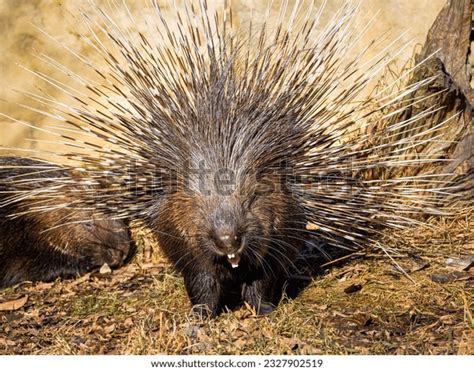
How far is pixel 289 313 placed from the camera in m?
3.34

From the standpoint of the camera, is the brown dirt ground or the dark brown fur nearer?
the dark brown fur

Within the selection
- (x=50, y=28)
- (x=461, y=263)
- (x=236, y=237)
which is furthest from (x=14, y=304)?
(x=461, y=263)

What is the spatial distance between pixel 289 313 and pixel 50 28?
9.15 feet

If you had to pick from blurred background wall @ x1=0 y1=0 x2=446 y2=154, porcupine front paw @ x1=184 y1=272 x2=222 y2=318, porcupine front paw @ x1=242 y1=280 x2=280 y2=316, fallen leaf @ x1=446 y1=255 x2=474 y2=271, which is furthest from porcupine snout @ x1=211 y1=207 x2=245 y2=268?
blurred background wall @ x1=0 y1=0 x2=446 y2=154

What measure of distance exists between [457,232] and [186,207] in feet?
6.14

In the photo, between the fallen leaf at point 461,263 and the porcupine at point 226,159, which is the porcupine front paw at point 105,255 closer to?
the porcupine at point 226,159

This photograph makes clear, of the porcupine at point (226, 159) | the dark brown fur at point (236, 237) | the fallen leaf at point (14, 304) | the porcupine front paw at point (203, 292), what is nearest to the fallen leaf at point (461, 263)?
the porcupine at point (226, 159)

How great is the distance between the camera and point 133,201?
10.9ft

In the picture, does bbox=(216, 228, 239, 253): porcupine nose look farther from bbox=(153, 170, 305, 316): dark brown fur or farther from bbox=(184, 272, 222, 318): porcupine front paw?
bbox=(184, 272, 222, 318): porcupine front paw

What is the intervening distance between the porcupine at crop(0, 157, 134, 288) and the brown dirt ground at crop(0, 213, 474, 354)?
96 millimetres

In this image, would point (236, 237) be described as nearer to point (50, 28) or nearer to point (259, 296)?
point (259, 296)

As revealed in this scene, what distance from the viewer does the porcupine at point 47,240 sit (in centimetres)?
420

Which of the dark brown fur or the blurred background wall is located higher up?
the blurred background wall

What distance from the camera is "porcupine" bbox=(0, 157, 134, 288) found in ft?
13.8
